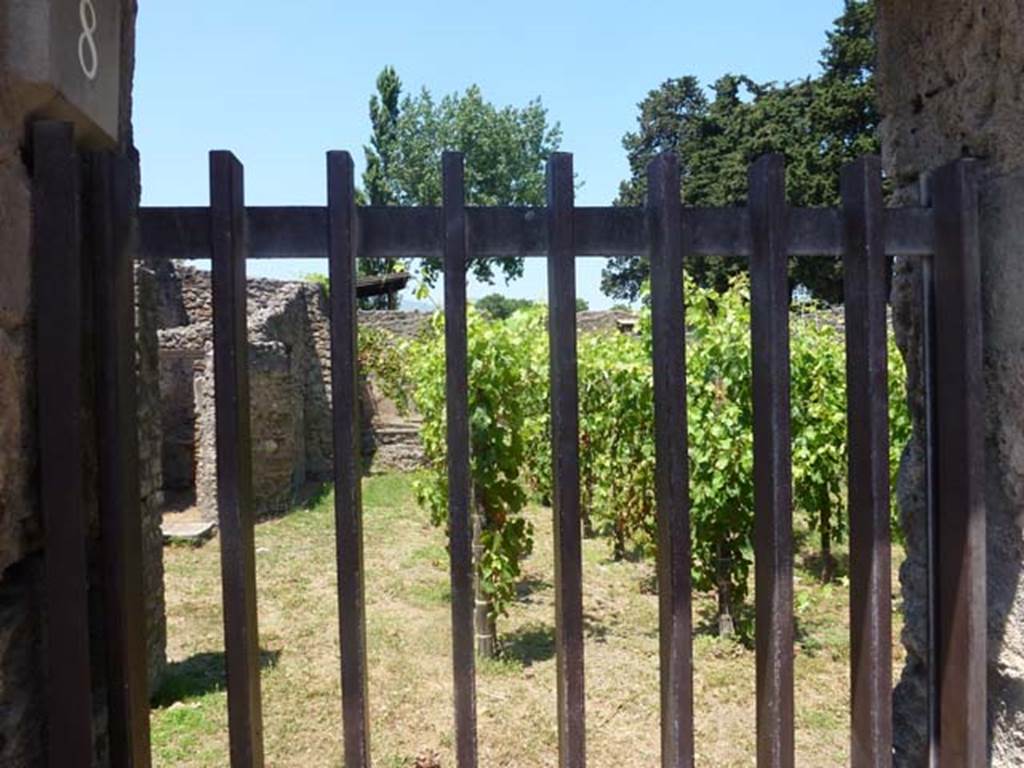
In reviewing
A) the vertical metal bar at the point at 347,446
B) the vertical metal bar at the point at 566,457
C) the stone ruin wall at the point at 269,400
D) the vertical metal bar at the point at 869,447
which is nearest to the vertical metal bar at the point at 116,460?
the vertical metal bar at the point at 347,446

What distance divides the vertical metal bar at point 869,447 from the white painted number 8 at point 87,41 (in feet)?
4.23

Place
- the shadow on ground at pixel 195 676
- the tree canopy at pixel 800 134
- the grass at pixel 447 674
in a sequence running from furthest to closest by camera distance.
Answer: the tree canopy at pixel 800 134
the shadow on ground at pixel 195 676
the grass at pixel 447 674

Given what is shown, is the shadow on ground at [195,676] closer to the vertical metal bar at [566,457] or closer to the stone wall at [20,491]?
the stone wall at [20,491]

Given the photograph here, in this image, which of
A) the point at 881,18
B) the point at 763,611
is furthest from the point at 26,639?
the point at 881,18

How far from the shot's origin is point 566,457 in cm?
129

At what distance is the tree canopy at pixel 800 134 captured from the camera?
80.8 ft

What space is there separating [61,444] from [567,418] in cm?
78

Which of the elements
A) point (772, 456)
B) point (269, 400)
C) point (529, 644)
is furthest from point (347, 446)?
point (269, 400)

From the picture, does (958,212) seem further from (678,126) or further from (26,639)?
(678,126)

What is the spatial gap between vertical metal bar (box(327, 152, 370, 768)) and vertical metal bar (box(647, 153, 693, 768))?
51cm

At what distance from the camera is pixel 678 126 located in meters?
32.1

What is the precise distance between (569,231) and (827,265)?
24.7 metres

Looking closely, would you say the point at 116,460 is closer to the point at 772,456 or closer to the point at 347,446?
the point at 347,446

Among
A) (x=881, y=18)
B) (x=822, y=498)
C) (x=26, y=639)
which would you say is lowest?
(x=822, y=498)
